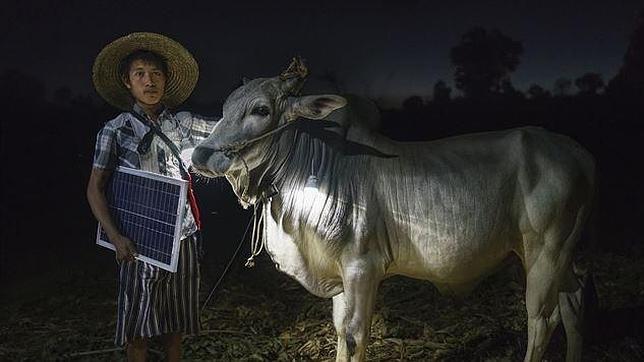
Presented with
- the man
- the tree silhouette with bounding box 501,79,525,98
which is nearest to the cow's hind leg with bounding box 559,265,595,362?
the man

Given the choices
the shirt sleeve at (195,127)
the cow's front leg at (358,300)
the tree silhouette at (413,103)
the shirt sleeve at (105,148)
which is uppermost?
the tree silhouette at (413,103)

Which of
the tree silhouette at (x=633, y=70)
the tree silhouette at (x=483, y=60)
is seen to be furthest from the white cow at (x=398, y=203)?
the tree silhouette at (x=633, y=70)

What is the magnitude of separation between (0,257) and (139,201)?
4.58m

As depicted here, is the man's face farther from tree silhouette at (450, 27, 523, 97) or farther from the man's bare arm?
tree silhouette at (450, 27, 523, 97)

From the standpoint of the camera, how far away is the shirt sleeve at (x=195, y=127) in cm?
326

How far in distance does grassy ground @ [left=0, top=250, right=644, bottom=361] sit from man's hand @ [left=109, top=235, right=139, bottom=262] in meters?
1.33

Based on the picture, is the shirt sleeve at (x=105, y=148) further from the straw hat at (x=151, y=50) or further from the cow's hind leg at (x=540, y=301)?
the cow's hind leg at (x=540, y=301)

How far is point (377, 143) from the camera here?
10.7 ft

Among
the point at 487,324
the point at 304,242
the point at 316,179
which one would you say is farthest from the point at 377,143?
the point at 487,324

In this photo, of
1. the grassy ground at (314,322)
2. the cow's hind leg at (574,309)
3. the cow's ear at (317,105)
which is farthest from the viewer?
the grassy ground at (314,322)

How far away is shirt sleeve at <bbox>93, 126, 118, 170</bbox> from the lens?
308 centimetres

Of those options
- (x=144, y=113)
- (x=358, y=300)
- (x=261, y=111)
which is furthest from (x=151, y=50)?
(x=358, y=300)

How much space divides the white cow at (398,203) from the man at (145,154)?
0.40 meters

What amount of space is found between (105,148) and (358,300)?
1443mm
